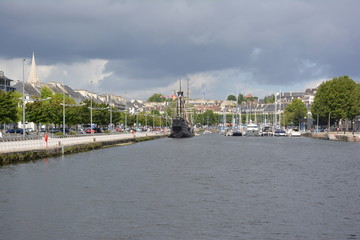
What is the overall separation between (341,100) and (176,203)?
126 metres

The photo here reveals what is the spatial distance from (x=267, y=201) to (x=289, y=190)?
595 centimetres

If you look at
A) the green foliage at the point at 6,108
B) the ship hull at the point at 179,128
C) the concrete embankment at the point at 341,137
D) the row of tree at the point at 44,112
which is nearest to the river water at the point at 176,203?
the row of tree at the point at 44,112

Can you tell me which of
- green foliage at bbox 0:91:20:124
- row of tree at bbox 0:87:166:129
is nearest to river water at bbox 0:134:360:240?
row of tree at bbox 0:87:166:129

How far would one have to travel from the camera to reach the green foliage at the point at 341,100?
151m

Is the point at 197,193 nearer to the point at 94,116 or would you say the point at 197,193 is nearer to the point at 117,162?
the point at 117,162

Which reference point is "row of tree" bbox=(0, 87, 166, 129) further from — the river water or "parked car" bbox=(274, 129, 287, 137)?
"parked car" bbox=(274, 129, 287, 137)

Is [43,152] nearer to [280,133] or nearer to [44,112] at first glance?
[44,112]

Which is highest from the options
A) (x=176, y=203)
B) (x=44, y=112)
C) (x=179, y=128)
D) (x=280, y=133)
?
(x=44, y=112)

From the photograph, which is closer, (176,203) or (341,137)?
(176,203)

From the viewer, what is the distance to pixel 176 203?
34.7 metres

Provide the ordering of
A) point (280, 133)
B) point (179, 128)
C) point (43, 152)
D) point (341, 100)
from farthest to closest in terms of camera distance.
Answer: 1. point (280, 133)
2. point (179, 128)
3. point (341, 100)
4. point (43, 152)

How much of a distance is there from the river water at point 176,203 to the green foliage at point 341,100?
98.4 metres

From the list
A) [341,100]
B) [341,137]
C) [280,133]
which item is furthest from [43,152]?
[280,133]

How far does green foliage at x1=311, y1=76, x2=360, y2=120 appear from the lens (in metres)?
151
